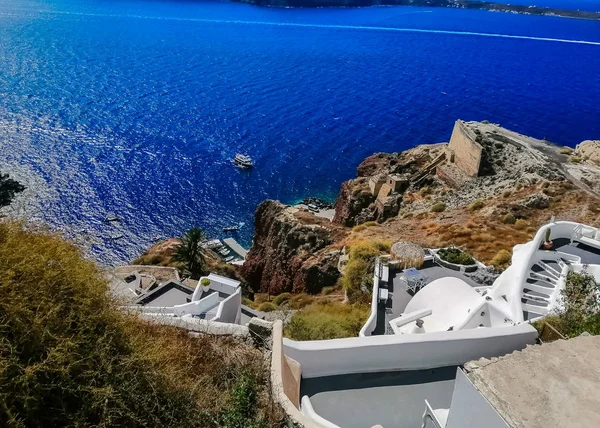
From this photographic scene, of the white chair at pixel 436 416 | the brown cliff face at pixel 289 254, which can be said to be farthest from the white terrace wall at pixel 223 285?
the white chair at pixel 436 416

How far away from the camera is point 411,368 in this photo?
8.77 meters

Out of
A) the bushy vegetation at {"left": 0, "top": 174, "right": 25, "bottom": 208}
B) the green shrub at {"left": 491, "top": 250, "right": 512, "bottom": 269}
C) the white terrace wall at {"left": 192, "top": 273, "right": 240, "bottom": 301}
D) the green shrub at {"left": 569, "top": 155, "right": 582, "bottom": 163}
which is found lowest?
the white terrace wall at {"left": 192, "top": 273, "right": 240, "bottom": 301}

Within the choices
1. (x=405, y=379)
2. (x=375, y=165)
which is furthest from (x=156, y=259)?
(x=405, y=379)

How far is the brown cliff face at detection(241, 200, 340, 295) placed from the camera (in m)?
30.9

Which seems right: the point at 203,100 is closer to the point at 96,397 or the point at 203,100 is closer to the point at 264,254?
the point at 264,254

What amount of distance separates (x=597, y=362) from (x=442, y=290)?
8.24m

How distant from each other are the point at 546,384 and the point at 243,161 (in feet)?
173

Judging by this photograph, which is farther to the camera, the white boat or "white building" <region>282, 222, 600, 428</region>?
the white boat

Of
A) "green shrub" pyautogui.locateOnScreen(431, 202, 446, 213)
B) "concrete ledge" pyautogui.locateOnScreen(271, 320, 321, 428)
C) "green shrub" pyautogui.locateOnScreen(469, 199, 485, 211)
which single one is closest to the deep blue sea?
"concrete ledge" pyautogui.locateOnScreen(271, 320, 321, 428)

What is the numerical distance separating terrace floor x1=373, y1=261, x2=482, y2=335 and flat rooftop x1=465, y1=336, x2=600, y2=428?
8366 millimetres

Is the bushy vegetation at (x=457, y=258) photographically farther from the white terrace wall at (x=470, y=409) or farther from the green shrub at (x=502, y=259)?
the white terrace wall at (x=470, y=409)

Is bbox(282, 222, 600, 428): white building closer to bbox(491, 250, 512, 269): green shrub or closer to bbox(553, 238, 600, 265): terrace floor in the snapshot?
bbox(553, 238, 600, 265): terrace floor

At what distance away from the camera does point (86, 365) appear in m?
5.76

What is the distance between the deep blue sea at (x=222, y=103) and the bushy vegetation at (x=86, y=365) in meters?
2.11
